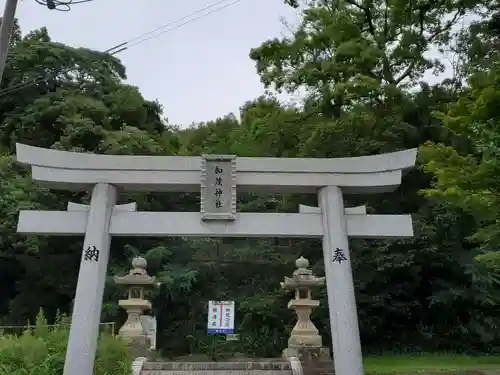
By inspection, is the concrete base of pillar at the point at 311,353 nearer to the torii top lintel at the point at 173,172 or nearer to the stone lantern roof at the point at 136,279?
the stone lantern roof at the point at 136,279

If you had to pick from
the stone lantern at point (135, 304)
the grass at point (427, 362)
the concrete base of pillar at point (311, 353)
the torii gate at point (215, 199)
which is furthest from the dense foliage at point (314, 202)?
the torii gate at point (215, 199)

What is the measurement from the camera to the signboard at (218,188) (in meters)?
6.98

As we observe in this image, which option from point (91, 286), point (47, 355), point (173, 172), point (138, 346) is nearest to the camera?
point (91, 286)

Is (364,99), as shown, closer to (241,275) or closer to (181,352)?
(241,275)

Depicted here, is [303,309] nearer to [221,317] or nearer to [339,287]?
[221,317]

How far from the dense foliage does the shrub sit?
6901 mm

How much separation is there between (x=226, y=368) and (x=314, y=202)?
322 inches

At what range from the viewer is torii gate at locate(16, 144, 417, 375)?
22.7 feet

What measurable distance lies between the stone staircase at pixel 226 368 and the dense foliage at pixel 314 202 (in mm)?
5141

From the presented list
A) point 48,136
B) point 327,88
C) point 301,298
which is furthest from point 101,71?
point 301,298

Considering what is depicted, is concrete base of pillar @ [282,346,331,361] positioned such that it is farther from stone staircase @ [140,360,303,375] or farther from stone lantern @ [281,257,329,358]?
stone staircase @ [140,360,303,375]

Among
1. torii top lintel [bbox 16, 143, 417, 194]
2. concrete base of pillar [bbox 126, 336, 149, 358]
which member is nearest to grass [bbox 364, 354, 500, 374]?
concrete base of pillar [bbox 126, 336, 149, 358]

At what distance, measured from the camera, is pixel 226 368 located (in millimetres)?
10023

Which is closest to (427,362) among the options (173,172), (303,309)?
(303,309)
